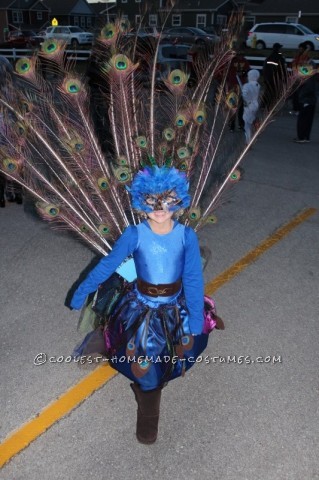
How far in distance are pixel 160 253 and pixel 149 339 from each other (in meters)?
0.53

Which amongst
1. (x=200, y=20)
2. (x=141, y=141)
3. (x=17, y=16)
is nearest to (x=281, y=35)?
(x=200, y=20)

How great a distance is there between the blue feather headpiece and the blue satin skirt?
664mm

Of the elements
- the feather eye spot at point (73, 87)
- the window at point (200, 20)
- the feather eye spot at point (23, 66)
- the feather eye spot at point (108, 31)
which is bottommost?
the window at point (200, 20)

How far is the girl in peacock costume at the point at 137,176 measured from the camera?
278 centimetres

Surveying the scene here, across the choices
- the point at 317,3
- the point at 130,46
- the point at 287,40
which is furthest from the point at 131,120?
the point at 317,3

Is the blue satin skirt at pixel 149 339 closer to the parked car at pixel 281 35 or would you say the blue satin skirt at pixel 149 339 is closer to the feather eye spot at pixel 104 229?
the feather eye spot at pixel 104 229

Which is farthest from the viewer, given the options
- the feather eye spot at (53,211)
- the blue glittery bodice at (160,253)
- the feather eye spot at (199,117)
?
the feather eye spot at (199,117)

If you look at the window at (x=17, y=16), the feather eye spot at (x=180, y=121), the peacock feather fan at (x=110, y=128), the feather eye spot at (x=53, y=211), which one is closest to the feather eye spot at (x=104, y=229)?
the peacock feather fan at (x=110, y=128)

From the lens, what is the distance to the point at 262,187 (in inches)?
299

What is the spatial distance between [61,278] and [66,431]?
6.76ft

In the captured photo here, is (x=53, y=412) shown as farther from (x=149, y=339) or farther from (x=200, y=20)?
(x=200, y=20)

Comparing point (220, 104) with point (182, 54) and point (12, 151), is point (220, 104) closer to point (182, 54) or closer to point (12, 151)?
point (12, 151)

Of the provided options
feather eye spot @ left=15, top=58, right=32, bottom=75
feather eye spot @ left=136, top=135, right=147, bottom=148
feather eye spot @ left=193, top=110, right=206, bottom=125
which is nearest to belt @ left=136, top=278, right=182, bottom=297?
feather eye spot @ left=136, top=135, right=147, bottom=148

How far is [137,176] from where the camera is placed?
2.59 m
